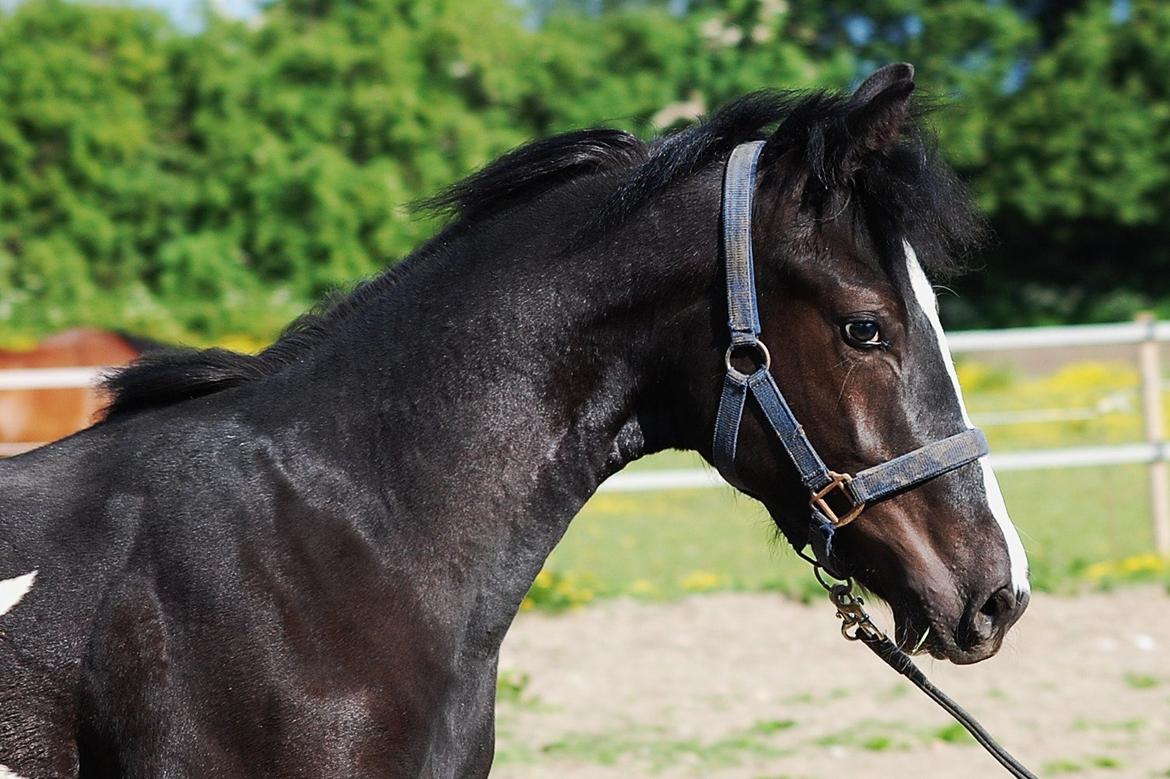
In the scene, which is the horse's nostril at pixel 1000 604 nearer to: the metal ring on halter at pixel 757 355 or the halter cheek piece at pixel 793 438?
the halter cheek piece at pixel 793 438

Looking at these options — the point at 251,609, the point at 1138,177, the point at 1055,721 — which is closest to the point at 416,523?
the point at 251,609

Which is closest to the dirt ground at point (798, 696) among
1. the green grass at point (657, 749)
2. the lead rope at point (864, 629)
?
the green grass at point (657, 749)

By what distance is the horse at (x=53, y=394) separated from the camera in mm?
9125

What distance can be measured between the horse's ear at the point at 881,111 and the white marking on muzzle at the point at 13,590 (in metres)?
1.59

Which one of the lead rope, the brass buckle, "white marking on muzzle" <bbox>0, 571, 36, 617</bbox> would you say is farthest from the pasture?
"white marking on muzzle" <bbox>0, 571, 36, 617</bbox>

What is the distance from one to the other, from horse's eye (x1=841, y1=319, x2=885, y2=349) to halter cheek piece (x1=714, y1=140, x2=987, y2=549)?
147 mm

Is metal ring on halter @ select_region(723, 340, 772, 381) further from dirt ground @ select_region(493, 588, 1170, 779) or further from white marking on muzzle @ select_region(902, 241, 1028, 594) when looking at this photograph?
dirt ground @ select_region(493, 588, 1170, 779)

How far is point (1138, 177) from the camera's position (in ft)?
81.7

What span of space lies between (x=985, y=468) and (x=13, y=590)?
1.69 m

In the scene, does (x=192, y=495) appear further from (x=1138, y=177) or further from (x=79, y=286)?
(x=1138, y=177)

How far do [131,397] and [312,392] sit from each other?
1.26 ft

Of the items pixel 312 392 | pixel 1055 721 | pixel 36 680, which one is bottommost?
pixel 1055 721

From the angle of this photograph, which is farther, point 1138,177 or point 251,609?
point 1138,177

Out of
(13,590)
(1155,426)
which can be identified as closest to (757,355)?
(13,590)
